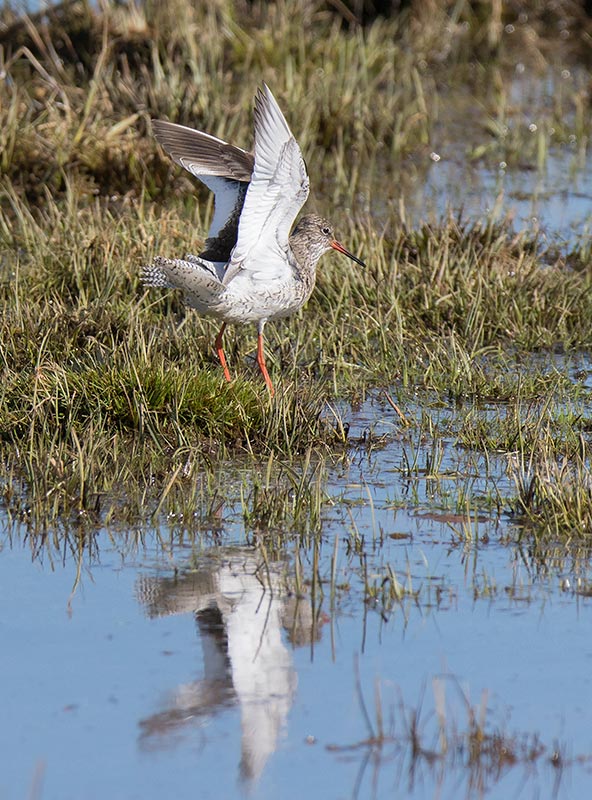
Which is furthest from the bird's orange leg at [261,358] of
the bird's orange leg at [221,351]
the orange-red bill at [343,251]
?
the orange-red bill at [343,251]

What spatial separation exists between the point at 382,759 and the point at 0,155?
6.36m

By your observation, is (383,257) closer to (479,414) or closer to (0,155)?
(479,414)

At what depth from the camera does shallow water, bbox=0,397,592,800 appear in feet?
11.2

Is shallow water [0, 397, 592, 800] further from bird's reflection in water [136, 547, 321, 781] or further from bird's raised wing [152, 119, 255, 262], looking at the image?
bird's raised wing [152, 119, 255, 262]

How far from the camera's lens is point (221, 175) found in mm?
6508

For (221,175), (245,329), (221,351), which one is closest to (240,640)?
(221,351)

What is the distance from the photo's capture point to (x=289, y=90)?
10.5 meters

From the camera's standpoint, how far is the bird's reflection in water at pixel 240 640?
3.60 m

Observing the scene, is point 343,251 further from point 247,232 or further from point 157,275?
point 157,275

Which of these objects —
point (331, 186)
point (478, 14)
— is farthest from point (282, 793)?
point (478, 14)

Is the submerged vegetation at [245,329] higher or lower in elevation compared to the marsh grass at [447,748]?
higher

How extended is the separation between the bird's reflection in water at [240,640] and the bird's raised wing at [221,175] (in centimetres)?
218

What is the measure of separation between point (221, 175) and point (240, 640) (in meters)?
3.00

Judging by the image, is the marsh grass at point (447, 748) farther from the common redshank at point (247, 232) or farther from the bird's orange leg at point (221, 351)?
the bird's orange leg at point (221, 351)
